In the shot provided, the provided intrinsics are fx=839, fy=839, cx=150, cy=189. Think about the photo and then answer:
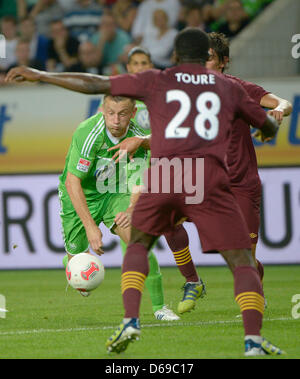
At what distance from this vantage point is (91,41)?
49.1ft

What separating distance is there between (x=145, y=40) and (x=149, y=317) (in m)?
8.07

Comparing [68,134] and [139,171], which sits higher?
[68,134]

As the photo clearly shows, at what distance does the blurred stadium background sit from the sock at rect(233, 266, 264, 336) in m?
6.92

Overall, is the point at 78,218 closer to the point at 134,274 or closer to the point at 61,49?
the point at 134,274

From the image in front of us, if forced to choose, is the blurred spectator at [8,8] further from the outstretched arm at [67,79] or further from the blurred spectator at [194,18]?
the outstretched arm at [67,79]

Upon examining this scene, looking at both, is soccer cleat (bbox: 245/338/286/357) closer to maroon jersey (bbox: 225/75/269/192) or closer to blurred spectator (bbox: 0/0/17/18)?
maroon jersey (bbox: 225/75/269/192)

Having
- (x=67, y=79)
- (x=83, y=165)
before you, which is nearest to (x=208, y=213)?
(x=67, y=79)

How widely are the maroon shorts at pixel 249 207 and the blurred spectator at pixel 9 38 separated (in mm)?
9022

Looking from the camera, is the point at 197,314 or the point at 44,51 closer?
the point at 197,314

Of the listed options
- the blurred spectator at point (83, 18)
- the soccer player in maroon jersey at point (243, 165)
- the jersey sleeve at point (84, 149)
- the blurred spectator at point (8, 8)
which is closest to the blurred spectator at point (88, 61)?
the blurred spectator at point (83, 18)

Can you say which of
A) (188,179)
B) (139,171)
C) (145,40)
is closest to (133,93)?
(188,179)

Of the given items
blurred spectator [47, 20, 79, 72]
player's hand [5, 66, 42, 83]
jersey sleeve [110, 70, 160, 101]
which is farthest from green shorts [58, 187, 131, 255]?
blurred spectator [47, 20, 79, 72]
